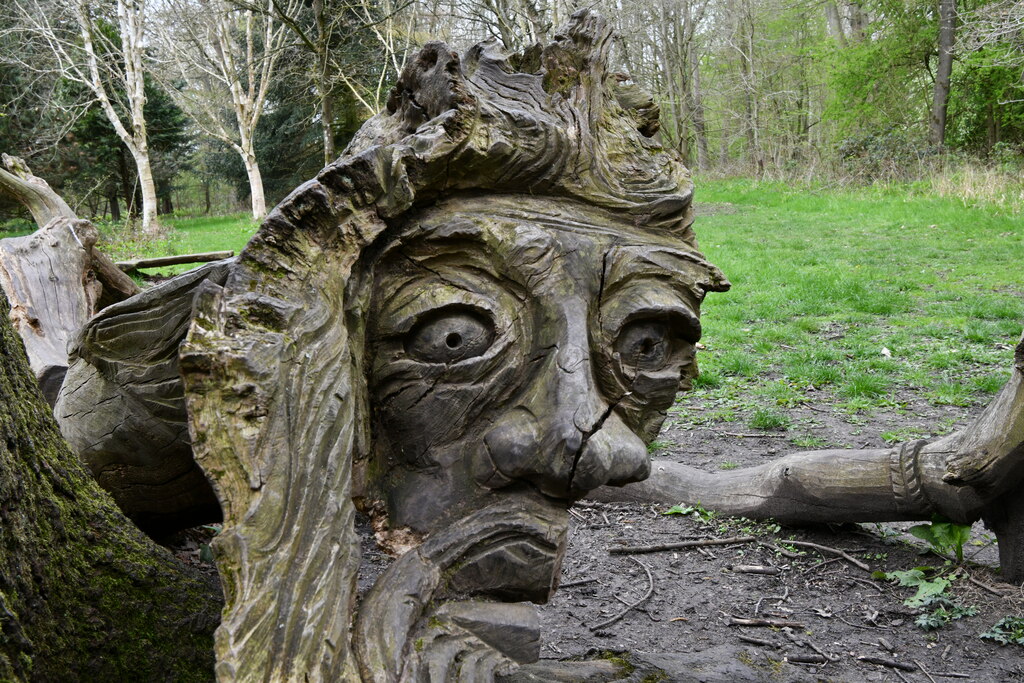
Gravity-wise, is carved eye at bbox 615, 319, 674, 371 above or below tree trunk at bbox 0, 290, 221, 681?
above

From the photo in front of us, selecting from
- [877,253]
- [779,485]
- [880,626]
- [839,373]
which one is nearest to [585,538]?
[779,485]

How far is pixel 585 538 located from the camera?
386 centimetres

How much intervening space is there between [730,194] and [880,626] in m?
17.9

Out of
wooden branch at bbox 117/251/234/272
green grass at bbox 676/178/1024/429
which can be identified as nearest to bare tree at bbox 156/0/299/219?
green grass at bbox 676/178/1024/429

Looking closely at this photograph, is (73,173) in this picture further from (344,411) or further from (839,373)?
(344,411)

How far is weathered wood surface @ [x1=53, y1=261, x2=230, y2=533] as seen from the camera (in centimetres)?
157

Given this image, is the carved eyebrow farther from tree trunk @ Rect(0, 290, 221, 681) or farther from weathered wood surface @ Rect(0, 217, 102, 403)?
weathered wood surface @ Rect(0, 217, 102, 403)

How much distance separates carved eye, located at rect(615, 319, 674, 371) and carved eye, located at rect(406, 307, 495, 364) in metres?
0.29

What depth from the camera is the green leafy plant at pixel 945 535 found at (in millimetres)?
3463

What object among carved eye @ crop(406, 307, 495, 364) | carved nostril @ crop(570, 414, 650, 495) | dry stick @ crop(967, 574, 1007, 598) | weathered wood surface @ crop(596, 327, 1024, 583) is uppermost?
carved eye @ crop(406, 307, 495, 364)

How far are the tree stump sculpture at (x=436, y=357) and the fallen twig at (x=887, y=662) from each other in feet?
5.55

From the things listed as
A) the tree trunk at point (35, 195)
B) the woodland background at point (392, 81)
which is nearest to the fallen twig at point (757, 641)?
the tree trunk at point (35, 195)

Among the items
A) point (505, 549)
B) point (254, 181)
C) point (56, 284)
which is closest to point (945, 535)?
point (505, 549)

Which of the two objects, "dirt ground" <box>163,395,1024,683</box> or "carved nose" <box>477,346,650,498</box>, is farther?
"dirt ground" <box>163,395,1024,683</box>
